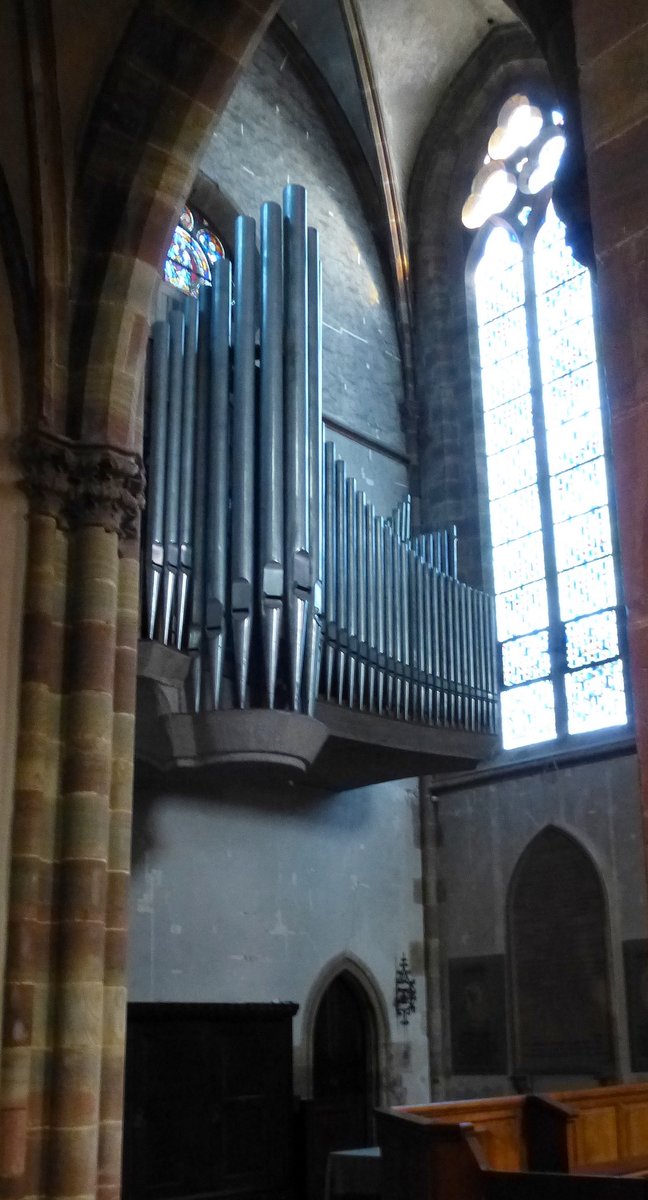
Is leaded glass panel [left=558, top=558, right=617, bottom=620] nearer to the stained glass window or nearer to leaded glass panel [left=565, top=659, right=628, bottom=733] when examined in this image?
leaded glass panel [left=565, top=659, right=628, bottom=733]

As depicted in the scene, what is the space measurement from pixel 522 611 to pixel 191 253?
4.62 metres

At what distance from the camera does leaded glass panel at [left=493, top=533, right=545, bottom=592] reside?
12.0 m

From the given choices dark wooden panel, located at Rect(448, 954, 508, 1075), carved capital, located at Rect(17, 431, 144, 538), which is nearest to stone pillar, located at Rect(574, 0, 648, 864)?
carved capital, located at Rect(17, 431, 144, 538)

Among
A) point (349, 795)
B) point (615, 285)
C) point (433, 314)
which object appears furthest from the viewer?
point (433, 314)

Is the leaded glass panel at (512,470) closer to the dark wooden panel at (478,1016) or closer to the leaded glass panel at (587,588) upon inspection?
the leaded glass panel at (587,588)

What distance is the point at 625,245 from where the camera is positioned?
3.10m

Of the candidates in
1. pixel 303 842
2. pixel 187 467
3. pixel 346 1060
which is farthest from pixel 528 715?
pixel 187 467

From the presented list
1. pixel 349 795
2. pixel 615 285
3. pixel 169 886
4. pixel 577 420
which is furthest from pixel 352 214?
pixel 615 285

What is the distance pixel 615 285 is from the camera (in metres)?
3.11

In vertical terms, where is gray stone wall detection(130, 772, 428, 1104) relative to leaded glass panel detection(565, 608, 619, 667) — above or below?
below

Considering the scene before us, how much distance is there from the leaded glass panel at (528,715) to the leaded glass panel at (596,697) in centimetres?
23

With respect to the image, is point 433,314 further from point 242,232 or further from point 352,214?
point 242,232

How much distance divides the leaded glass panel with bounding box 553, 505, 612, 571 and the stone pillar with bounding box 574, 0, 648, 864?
8.26 meters

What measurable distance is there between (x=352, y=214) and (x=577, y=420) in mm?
3728
